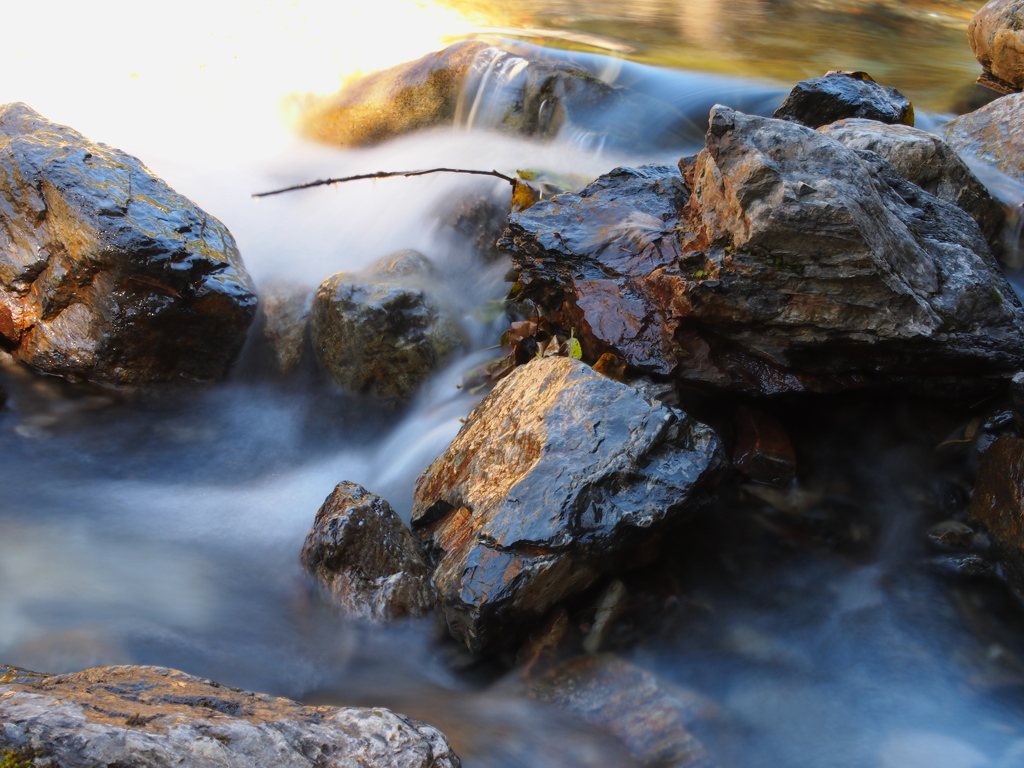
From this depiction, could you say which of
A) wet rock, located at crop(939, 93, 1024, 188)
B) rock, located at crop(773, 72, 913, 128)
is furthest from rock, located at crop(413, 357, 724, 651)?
wet rock, located at crop(939, 93, 1024, 188)

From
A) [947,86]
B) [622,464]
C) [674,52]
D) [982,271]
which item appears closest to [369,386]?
[622,464]

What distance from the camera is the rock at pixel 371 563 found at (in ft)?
11.0

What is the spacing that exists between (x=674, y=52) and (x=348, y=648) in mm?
8761

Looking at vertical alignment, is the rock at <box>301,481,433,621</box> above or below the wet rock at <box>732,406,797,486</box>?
below

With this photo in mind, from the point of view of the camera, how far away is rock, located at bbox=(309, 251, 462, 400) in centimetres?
504

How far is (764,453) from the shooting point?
150 inches

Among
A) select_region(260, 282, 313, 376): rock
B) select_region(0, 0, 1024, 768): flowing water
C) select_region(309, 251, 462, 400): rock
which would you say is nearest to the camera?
select_region(0, 0, 1024, 768): flowing water

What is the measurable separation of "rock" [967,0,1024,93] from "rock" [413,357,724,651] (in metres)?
7.49

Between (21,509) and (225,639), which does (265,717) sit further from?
(21,509)

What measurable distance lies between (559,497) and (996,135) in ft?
17.7

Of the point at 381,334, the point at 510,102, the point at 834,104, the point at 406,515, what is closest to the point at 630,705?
the point at 406,515

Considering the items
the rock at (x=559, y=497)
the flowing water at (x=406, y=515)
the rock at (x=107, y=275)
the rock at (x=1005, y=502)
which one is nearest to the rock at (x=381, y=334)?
the flowing water at (x=406, y=515)

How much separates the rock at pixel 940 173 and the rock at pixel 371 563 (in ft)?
12.6

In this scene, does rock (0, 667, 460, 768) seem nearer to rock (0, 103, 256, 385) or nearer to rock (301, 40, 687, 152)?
rock (0, 103, 256, 385)
